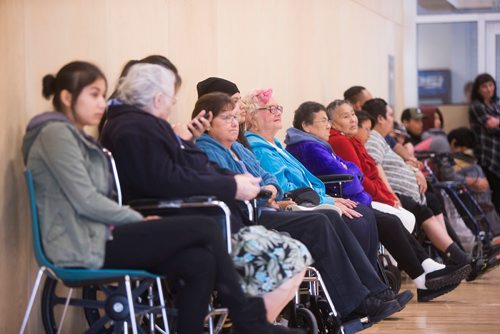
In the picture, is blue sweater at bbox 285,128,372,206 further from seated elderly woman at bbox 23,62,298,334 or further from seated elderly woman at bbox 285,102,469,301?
seated elderly woman at bbox 23,62,298,334

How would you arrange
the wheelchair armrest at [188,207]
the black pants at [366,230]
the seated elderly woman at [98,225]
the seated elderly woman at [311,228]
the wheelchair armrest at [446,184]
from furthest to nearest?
1. the wheelchair armrest at [446,184]
2. the black pants at [366,230]
3. the seated elderly woman at [311,228]
4. the wheelchair armrest at [188,207]
5. the seated elderly woman at [98,225]

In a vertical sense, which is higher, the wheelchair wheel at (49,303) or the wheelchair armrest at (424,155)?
the wheelchair armrest at (424,155)

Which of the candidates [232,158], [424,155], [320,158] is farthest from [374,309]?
[424,155]

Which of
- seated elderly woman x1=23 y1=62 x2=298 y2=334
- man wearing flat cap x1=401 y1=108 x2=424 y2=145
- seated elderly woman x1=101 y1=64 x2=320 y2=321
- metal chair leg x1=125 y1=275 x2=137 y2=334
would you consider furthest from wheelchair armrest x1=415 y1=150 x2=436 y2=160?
metal chair leg x1=125 y1=275 x2=137 y2=334

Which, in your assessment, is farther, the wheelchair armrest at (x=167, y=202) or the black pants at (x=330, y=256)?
the black pants at (x=330, y=256)

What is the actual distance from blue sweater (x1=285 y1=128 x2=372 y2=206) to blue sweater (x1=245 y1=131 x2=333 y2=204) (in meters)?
0.25

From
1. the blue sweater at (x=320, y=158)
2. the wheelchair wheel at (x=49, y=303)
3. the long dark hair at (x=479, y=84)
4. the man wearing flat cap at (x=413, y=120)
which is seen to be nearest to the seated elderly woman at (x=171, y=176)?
the wheelchair wheel at (x=49, y=303)

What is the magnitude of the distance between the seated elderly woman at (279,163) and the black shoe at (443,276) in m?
0.73

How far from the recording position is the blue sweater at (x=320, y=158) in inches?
231

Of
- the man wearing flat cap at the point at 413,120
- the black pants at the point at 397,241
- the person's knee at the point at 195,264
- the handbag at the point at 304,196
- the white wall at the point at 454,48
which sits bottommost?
the black pants at the point at 397,241

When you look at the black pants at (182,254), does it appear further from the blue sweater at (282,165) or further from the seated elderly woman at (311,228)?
the blue sweater at (282,165)

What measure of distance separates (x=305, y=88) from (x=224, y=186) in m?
3.80

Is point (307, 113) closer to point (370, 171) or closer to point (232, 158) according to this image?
point (370, 171)

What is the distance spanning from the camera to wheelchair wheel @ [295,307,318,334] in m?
4.46
